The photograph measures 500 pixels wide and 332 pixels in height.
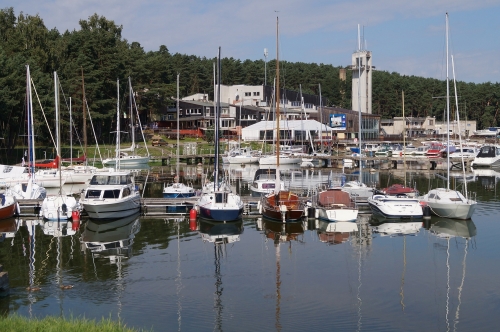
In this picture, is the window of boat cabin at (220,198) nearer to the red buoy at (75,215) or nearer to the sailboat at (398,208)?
the red buoy at (75,215)

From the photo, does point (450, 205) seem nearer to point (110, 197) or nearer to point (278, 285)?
point (278, 285)

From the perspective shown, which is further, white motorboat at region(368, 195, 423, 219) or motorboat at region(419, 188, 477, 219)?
white motorboat at region(368, 195, 423, 219)

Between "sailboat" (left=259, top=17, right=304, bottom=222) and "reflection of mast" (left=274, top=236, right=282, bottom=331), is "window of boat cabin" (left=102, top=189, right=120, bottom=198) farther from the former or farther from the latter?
"reflection of mast" (left=274, top=236, right=282, bottom=331)

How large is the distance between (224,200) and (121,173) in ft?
24.1

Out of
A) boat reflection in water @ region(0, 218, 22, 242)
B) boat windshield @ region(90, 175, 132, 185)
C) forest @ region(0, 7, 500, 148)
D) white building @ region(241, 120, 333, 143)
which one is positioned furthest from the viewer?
white building @ region(241, 120, 333, 143)

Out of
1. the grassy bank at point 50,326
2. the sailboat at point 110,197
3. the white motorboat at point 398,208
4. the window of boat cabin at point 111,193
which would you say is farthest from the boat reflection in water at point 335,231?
the grassy bank at point 50,326

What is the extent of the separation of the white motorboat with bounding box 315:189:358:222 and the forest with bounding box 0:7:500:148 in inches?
1227

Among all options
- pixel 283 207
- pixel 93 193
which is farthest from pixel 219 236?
pixel 93 193

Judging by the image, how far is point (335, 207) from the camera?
37938 millimetres

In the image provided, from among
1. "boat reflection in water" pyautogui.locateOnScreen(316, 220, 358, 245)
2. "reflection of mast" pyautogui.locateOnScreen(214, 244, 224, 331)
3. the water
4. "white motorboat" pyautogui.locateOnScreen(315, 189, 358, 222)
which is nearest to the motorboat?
the water

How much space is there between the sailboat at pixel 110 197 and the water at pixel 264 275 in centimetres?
97

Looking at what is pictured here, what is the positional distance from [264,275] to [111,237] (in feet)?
39.0

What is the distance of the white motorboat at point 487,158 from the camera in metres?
80.3

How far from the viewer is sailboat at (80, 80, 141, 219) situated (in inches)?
1485
